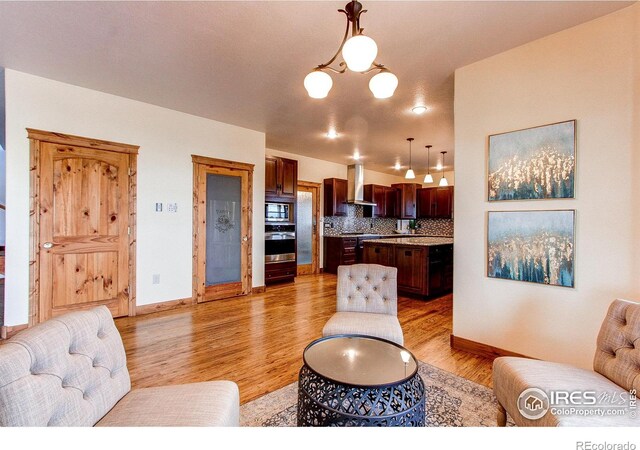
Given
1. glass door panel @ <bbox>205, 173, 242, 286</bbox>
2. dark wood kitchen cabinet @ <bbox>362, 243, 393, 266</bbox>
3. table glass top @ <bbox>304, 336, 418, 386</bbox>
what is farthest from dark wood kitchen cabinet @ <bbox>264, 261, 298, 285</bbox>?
table glass top @ <bbox>304, 336, 418, 386</bbox>

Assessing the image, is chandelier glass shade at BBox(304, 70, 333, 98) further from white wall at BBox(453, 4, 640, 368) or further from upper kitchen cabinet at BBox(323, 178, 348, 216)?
upper kitchen cabinet at BBox(323, 178, 348, 216)

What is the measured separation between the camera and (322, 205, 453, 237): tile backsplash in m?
Answer: 7.84

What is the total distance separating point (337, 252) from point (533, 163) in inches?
201

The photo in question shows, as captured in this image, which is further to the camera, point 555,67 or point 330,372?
Answer: point 555,67

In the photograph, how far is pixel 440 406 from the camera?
196cm

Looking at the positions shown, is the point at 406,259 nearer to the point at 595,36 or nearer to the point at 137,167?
the point at 595,36

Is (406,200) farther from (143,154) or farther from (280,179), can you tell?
(143,154)

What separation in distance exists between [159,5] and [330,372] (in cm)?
268

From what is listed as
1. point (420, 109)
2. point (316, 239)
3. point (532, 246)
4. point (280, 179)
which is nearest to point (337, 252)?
point (316, 239)

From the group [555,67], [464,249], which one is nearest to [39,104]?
[464,249]

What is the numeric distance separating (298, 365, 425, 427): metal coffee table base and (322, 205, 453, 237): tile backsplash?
244 inches

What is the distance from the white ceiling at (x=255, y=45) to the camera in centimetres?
214

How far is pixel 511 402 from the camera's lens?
150cm

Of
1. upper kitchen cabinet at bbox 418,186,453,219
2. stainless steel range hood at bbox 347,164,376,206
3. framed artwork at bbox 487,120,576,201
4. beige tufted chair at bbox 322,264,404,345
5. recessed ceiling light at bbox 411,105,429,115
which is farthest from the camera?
upper kitchen cabinet at bbox 418,186,453,219
